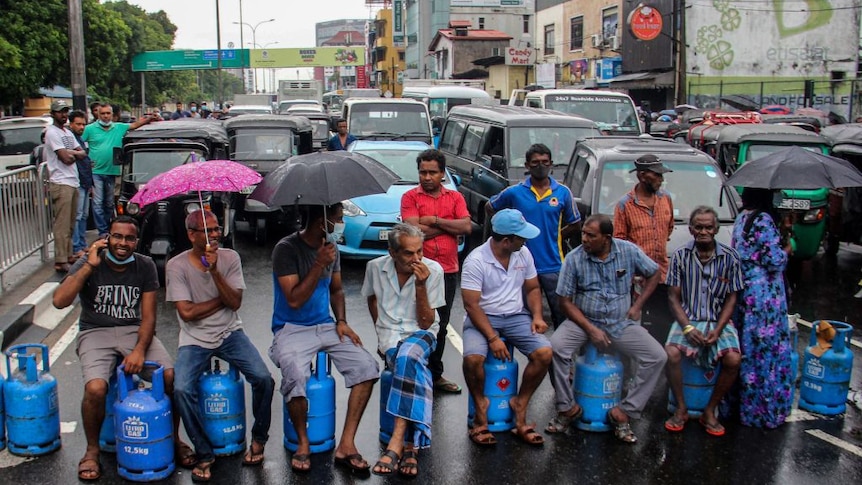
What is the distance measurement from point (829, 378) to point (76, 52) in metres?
13.0

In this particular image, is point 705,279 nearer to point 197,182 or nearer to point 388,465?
point 388,465

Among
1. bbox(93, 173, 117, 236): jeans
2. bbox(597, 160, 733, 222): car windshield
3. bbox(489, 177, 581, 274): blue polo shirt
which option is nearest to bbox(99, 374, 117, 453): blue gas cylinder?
bbox(489, 177, 581, 274): blue polo shirt

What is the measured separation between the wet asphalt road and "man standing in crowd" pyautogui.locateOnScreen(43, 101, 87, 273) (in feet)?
12.5

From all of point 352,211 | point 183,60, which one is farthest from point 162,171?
point 183,60

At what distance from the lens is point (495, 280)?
594cm

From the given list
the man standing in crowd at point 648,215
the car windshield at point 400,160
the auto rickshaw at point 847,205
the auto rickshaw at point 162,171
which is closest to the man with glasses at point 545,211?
the man standing in crowd at point 648,215

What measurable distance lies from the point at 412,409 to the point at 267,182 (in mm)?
1807

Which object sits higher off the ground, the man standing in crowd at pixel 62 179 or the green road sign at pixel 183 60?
the green road sign at pixel 183 60

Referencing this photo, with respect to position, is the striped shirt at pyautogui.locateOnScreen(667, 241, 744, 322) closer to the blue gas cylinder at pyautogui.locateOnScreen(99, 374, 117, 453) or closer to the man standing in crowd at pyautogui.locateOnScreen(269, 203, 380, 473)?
the man standing in crowd at pyautogui.locateOnScreen(269, 203, 380, 473)

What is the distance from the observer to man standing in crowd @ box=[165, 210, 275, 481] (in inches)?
207

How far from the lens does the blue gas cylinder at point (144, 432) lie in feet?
16.4

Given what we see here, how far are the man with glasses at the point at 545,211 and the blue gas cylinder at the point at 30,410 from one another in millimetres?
3639

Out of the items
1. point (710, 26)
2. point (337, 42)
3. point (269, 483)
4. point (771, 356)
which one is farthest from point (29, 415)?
point (337, 42)

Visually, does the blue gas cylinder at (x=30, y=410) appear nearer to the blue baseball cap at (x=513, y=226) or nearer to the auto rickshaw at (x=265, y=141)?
the blue baseball cap at (x=513, y=226)
